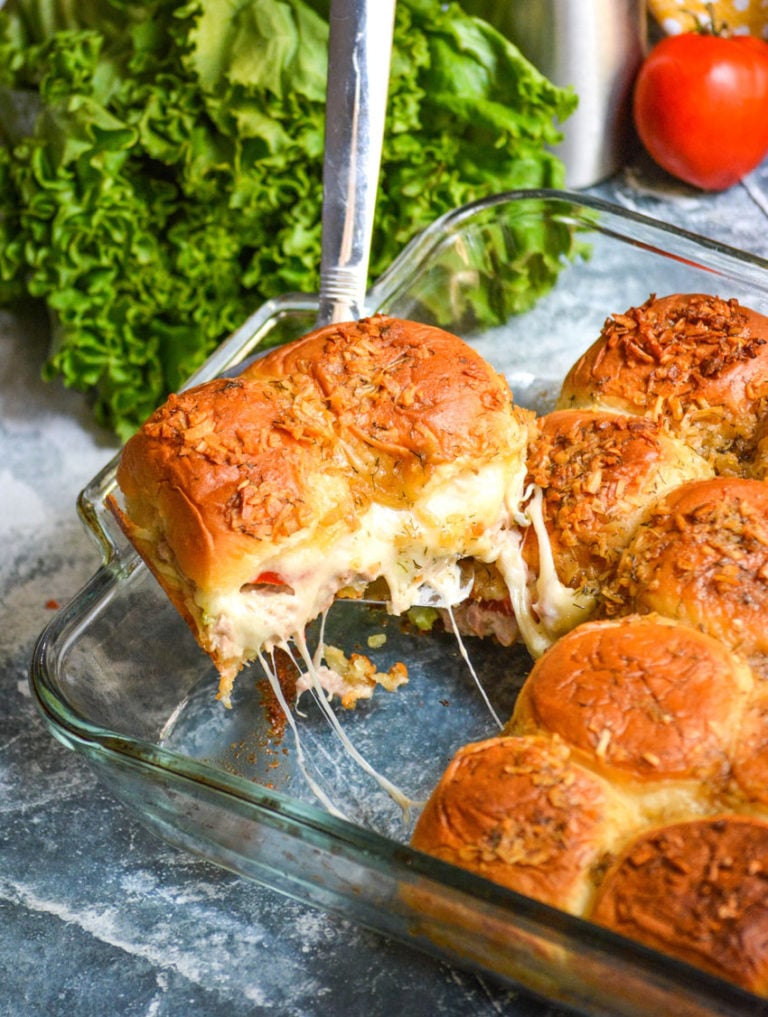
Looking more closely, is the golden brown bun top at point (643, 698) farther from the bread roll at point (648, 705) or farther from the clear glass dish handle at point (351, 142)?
the clear glass dish handle at point (351, 142)

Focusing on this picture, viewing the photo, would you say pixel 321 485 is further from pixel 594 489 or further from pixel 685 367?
pixel 685 367

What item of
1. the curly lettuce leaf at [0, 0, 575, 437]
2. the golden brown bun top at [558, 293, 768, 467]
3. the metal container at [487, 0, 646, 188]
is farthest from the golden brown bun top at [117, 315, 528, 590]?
the metal container at [487, 0, 646, 188]

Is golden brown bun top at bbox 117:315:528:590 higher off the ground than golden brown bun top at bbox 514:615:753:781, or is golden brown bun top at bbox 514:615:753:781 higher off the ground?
golden brown bun top at bbox 117:315:528:590

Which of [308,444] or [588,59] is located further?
[588,59]

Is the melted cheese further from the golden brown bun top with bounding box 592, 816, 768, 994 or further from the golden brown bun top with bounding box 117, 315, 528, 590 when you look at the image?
the golden brown bun top with bounding box 592, 816, 768, 994

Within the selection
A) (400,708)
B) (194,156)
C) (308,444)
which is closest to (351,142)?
(194,156)

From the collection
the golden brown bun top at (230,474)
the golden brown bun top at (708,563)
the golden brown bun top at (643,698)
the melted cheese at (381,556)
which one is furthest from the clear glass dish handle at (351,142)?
the golden brown bun top at (643,698)
